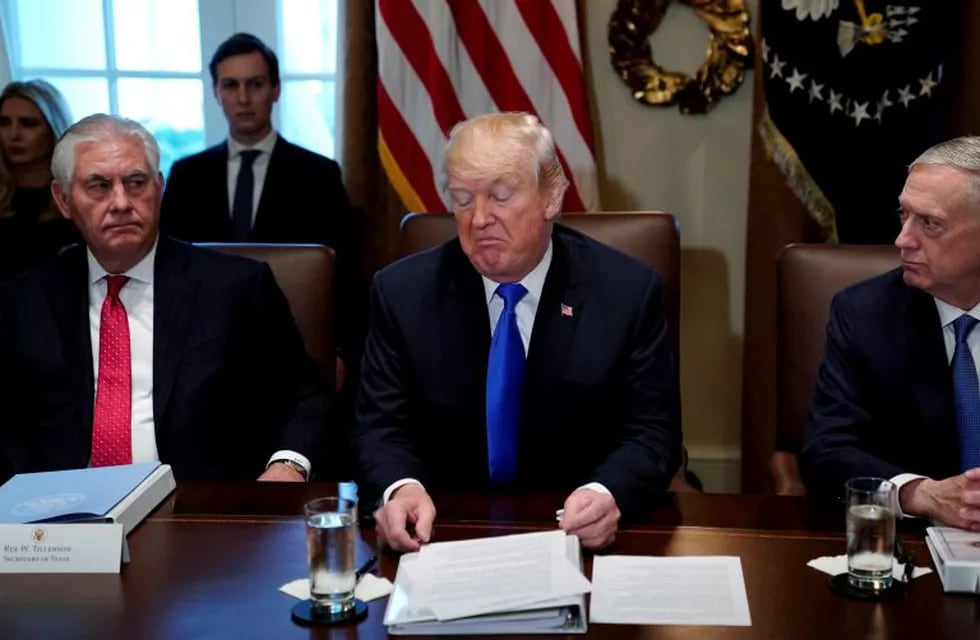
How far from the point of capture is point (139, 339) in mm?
2420

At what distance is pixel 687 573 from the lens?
5.17ft

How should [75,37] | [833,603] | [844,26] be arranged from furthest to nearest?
[75,37] → [844,26] → [833,603]

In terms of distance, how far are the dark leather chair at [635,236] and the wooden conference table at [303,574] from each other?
0.75m

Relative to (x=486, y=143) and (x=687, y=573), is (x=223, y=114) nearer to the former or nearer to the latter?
(x=486, y=143)

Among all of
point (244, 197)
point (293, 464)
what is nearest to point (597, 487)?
point (293, 464)

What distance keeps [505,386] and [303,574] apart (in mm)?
612

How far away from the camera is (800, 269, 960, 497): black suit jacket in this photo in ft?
6.79

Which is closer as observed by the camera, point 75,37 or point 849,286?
point 849,286

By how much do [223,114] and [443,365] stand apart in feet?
7.70

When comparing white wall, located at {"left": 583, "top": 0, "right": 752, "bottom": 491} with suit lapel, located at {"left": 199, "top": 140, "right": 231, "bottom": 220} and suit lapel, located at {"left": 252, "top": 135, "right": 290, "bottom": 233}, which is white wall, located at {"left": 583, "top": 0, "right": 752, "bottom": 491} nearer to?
suit lapel, located at {"left": 252, "top": 135, "right": 290, "bottom": 233}

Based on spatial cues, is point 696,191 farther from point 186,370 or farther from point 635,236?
point 186,370

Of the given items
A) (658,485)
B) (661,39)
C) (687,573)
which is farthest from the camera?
(661,39)

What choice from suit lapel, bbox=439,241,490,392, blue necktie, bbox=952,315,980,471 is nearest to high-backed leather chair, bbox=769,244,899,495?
blue necktie, bbox=952,315,980,471

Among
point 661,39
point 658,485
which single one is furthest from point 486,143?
point 661,39
